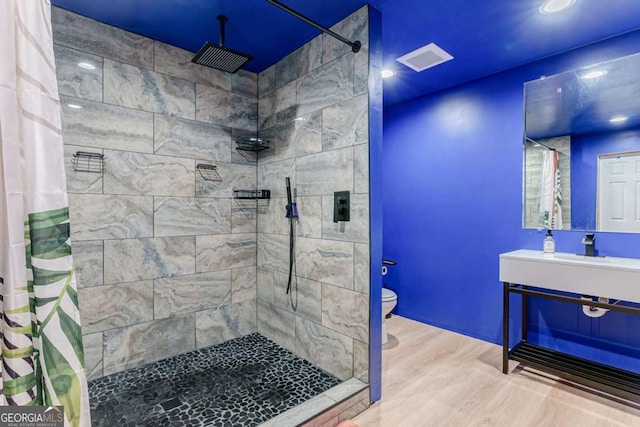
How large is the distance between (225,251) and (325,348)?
3.94 ft

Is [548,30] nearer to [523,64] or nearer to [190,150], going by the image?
[523,64]

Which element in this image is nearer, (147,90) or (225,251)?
(147,90)

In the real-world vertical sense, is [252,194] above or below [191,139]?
below

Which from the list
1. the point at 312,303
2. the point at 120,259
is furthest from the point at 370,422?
the point at 120,259

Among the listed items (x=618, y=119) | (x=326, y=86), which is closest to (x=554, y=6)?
(x=618, y=119)

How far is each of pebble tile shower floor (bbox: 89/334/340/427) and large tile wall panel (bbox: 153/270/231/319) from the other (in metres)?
0.37

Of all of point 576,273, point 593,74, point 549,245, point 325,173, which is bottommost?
point 576,273

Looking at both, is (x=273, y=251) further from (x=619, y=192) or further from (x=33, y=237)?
(x=619, y=192)

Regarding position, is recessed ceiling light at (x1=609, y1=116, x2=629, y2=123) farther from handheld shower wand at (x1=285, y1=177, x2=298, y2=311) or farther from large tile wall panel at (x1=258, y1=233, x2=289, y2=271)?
large tile wall panel at (x1=258, y1=233, x2=289, y2=271)

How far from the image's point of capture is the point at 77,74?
214 cm

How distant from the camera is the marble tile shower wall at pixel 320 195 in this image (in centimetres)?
209

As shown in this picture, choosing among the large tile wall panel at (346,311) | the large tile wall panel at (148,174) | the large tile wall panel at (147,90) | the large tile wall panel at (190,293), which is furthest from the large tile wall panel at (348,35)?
the large tile wall panel at (190,293)

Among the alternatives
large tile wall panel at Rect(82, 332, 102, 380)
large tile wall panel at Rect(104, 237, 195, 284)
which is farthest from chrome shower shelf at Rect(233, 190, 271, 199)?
large tile wall panel at Rect(82, 332, 102, 380)

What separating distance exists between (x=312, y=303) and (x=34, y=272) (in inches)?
71.5
